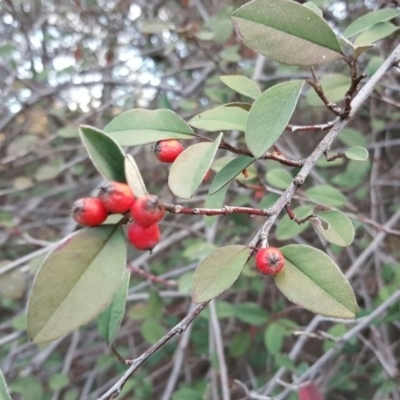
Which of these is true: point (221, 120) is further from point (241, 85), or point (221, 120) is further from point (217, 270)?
point (217, 270)

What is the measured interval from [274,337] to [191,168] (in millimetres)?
1221

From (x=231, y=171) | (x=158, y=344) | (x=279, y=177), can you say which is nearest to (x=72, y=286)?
(x=158, y=344)

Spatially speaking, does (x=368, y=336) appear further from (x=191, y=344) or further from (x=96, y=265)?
(x=96, y=265)

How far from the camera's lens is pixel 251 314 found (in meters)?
1.86

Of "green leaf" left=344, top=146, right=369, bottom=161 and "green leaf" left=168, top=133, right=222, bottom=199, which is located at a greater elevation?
"green leaf" left=168, top=133, right=222, bottom=199

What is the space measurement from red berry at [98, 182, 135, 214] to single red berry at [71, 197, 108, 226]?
0.5 inches

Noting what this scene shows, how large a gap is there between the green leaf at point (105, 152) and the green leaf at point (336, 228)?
15.5 inches

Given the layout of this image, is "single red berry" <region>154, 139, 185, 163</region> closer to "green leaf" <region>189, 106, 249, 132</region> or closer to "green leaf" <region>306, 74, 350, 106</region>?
"green leaf" <region>189, 106, 249, 132</region>

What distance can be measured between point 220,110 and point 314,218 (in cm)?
25

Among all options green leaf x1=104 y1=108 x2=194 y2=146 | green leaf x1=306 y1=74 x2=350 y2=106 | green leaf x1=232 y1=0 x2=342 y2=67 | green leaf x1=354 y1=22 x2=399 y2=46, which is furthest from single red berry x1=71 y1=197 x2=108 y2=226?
green leaf x1=306 y1=74 x2=350 y2=106

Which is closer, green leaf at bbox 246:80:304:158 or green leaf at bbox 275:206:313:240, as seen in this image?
green leaf at bbox 246:80:304:158

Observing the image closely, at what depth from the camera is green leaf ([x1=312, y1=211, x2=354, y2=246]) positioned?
83 cm

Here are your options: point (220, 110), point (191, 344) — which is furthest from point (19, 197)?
point (220, 110)

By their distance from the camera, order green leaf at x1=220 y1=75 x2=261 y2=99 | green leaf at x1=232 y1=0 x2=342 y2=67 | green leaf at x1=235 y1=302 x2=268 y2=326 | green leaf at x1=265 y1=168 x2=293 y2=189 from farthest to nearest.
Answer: green leaf at x1=235 y1=302 x2=268 y2=326 < green leaf at x1=265 y1=168 x2=293 y2=189 < green leaf at x1=220 y1=75 x2=261 y2=99 < green leaf at x1=232 y1=0 x2=342 y2=67
